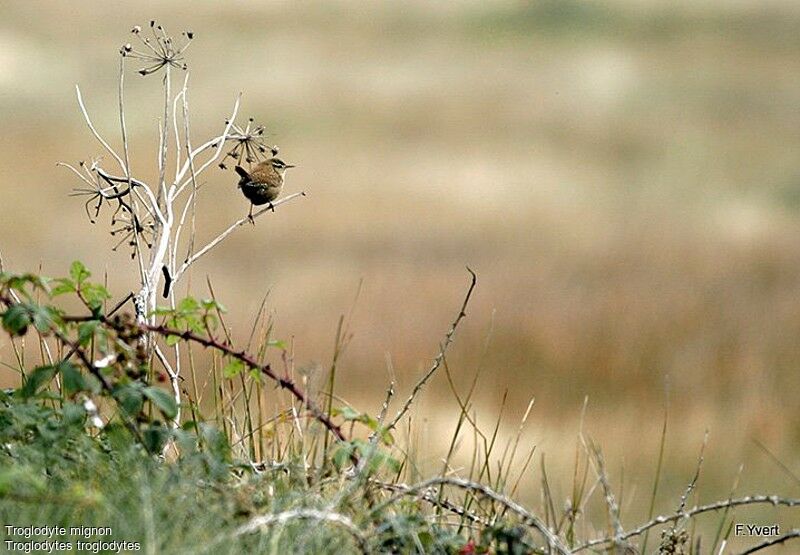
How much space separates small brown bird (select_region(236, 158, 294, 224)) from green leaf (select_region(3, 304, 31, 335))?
5.32ft

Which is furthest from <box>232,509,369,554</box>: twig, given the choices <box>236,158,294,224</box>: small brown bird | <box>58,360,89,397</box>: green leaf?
<box>236,158,294,224</box>: small brown bird

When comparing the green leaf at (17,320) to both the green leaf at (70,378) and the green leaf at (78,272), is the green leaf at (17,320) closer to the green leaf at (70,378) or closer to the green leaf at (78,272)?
the green leaf at (70,378)

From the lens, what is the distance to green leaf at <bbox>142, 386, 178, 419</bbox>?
2383 millimetres

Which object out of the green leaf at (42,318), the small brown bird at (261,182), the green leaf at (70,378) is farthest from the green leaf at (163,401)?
the small brown bird at (261,182)

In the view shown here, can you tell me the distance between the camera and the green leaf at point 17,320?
7.89 feet

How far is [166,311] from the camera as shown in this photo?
8.72ft

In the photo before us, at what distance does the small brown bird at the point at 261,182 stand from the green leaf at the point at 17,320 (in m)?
1.62

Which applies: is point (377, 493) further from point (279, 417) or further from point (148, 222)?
point (148, 222)

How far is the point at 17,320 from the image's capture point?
7.89 ft

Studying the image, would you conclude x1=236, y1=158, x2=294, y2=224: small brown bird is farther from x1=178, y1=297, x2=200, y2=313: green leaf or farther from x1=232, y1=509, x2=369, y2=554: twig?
x1=232, y1=509, x2=369, y2=554: twig

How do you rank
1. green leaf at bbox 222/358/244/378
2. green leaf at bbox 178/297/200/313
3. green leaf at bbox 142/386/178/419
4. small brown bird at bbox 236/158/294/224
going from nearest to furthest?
green leaf at bbox 142/386/178/419 → green leaf at bbox 178/297/200/313 → green leaf at bbox 222/358/244/378 → small brown bird at bbox 236/158/294/224

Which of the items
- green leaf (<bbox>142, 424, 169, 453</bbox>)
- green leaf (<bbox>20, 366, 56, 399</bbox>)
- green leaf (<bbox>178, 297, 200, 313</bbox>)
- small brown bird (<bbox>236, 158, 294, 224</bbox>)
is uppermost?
small brown bird (<bbox>236, 158, 294, 224</bbox>)

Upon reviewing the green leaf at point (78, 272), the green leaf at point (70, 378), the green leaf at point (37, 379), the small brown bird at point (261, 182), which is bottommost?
the green leaf at point (70, 378)

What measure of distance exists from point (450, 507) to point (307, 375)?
1.42 feet
